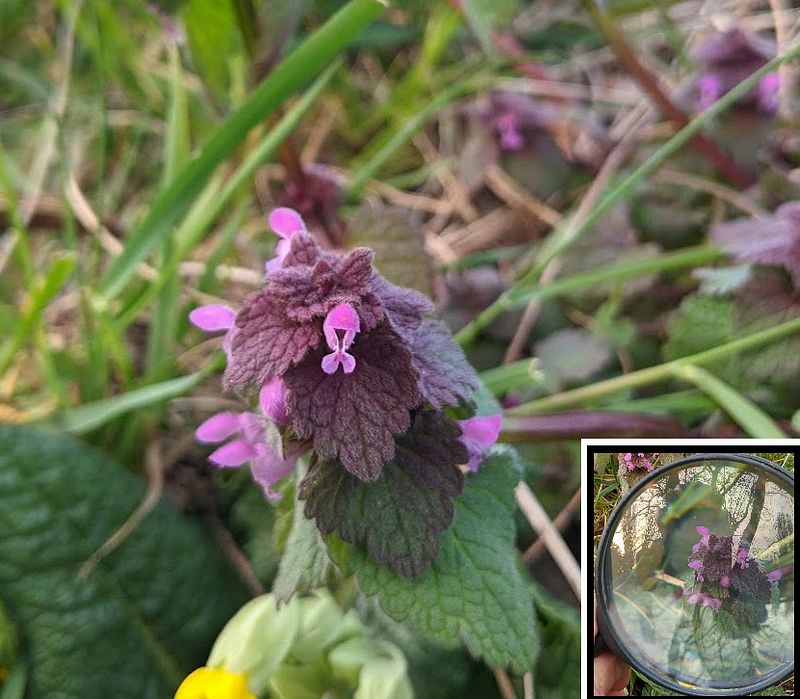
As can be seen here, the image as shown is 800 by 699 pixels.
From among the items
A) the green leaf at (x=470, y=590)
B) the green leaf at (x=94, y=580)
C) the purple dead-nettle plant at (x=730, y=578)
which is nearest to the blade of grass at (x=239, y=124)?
the green leaf at (x=94, y=580)

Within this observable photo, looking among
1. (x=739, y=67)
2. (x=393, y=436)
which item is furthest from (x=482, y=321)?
(x=739, y=67)

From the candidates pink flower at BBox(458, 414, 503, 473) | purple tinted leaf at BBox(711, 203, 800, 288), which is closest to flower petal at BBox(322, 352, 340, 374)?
pink flower at BBox(458, 414, 503, 473)

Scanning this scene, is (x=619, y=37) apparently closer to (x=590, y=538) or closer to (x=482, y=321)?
(x=482, y=321)

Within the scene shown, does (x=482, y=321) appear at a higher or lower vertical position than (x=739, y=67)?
lower

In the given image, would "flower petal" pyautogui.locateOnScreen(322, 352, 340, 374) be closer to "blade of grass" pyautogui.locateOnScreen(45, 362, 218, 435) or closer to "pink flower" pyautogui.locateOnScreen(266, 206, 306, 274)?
"pink flower" pyautogui.locateOnScreen(266, 206, 306, 274)

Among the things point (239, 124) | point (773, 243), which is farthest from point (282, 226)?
point (773, 243)

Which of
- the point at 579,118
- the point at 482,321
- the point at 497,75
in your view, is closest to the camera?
the point at 482,321
